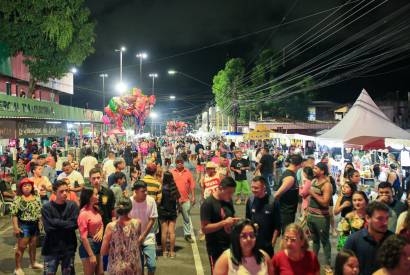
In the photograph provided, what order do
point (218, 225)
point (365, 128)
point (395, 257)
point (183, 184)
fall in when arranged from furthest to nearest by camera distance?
point (365, 128), point (183, 184), point (218, 225), point (395, 257)

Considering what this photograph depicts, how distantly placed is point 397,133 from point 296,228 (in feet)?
44.3

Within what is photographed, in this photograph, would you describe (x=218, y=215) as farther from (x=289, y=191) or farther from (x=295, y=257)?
(x=289, y=191)

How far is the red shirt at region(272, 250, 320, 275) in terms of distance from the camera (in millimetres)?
4184

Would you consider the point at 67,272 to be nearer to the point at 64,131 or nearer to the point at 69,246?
the point at 69,246

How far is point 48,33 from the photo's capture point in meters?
23.5

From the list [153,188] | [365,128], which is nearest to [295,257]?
[153,188]

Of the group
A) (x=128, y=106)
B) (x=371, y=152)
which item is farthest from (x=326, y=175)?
(x=128, y=106)

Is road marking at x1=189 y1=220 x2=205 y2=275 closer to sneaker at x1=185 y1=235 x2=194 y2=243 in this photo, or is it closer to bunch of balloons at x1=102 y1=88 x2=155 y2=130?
sneaker at x1=185 y1=235 x2=194 y2=243

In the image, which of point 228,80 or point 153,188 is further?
point 228,80

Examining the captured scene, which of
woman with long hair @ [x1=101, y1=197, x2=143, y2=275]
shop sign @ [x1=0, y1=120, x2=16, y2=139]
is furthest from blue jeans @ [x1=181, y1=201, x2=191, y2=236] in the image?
shop sign @ [x1=0, y1=120, x2=16, y2=139]

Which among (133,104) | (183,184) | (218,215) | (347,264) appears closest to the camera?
(347,264)

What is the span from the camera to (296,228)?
166 inches

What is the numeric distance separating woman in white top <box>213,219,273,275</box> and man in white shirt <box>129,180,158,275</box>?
240 cm

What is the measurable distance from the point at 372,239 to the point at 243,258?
1.40 meters
